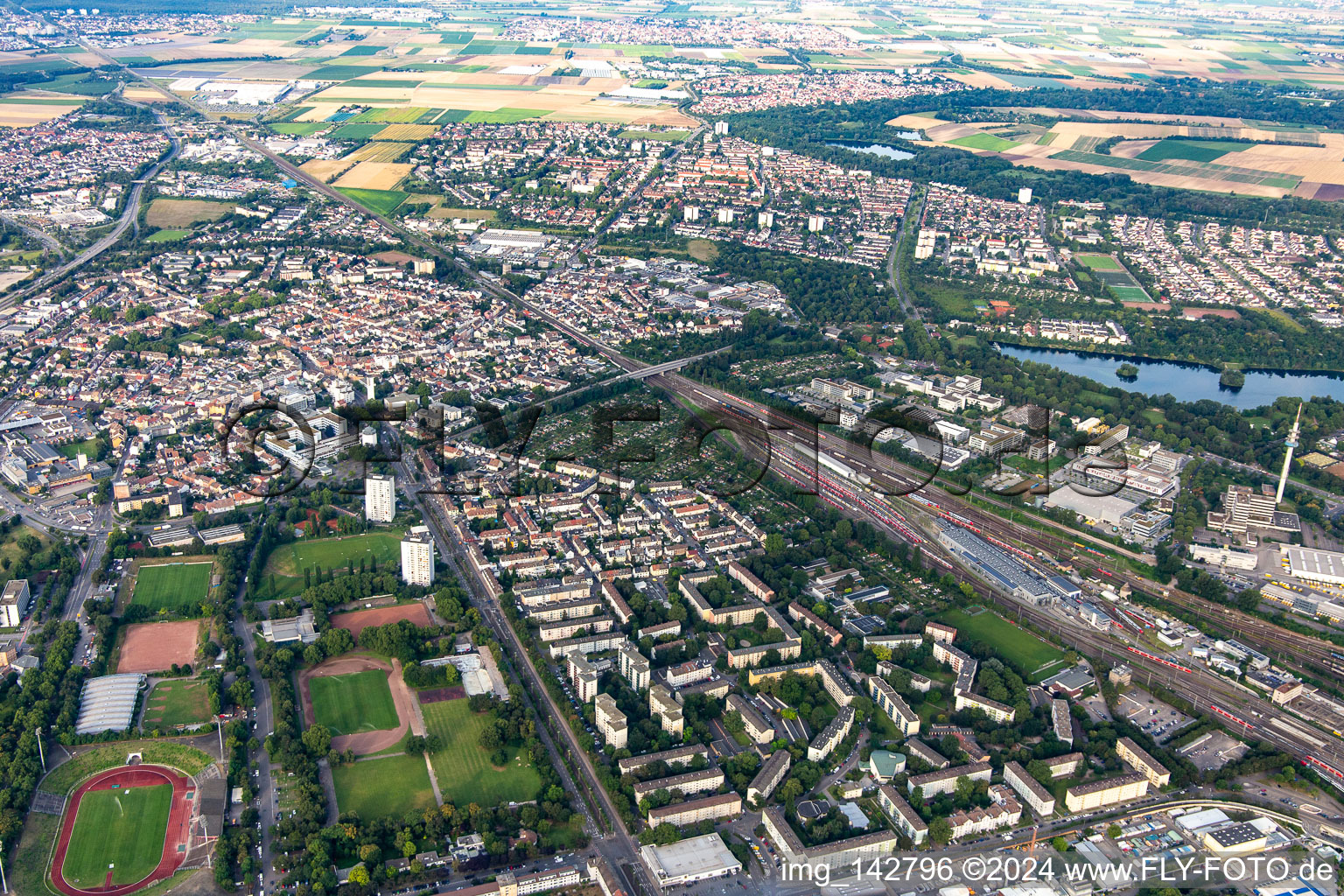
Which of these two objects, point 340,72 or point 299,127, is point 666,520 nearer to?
point 299,127

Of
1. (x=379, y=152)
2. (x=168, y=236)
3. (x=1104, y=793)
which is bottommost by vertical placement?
(x=1104, y=793)

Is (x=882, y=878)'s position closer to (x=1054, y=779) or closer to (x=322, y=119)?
(x=1054, y=779)

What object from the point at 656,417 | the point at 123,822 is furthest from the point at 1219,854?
the point at 656,417

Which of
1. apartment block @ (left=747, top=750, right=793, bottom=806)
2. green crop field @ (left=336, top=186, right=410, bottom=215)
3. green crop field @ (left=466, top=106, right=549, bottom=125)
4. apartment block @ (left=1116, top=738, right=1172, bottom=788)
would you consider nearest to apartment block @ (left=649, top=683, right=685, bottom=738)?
apartment block @ (left=747, top=750, right=793, bottom=806)

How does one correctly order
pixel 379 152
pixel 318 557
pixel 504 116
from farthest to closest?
pixel 504 116 < pixel 379 152 < pixel 318 557

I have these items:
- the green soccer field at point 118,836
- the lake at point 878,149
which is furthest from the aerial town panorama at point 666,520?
the lake at point 878,149

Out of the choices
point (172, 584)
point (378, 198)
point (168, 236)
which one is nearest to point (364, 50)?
point (378, 198)
